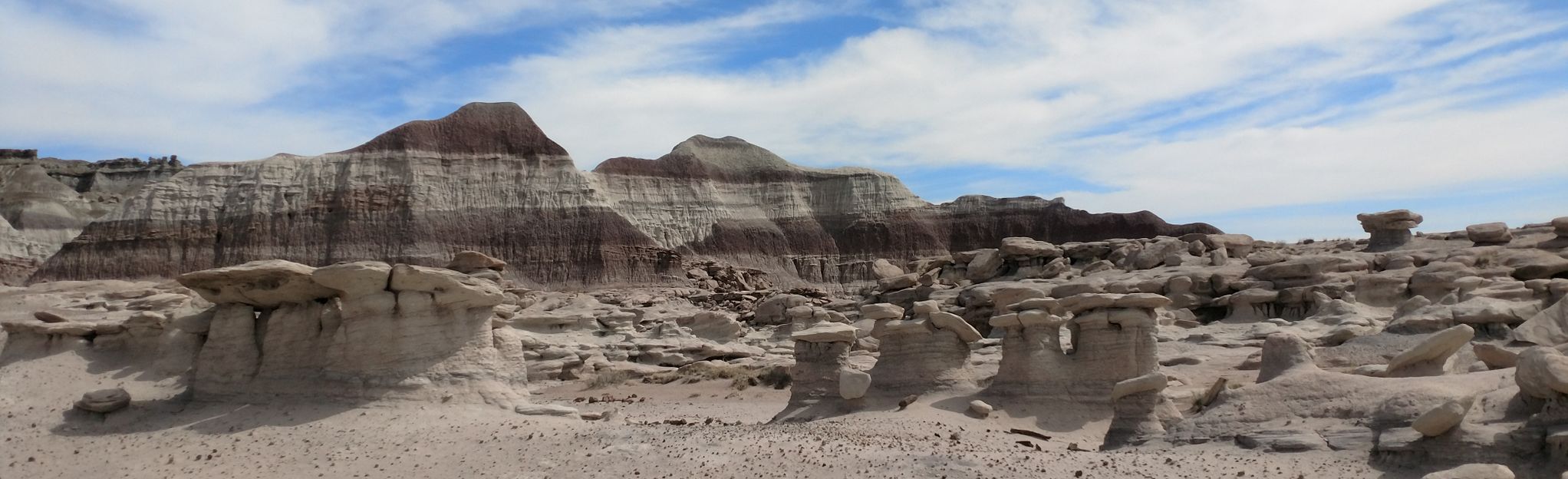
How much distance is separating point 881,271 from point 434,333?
41.3 metres

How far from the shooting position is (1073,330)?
16281mm

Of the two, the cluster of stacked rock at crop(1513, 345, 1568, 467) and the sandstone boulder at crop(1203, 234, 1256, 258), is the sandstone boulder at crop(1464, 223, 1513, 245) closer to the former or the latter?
the sandstone boulder at crop(1203, 234, 1256, 258)

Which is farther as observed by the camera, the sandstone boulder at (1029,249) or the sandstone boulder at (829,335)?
the sandstone boulder at (1029,249)

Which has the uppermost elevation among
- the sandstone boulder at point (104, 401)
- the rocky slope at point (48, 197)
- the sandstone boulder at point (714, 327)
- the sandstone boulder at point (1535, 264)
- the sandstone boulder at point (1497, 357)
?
the rocky slope at point (48, 197)

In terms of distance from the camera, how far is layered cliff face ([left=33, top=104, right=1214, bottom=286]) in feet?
189

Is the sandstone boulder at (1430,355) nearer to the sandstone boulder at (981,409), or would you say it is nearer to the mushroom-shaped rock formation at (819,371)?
the sandstone boulder at (981,409)

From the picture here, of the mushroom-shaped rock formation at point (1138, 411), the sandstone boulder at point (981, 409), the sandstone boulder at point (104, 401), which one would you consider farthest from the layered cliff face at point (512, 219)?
the mushroom-shaped rock formation at point (1138, 411)

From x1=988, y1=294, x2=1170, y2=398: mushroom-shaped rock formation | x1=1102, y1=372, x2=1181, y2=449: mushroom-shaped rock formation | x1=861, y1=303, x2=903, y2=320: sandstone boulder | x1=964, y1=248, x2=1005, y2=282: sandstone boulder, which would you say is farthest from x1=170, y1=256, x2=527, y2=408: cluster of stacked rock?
x1=964, y1=248, x2=1005, y2=282: sandstone boulder

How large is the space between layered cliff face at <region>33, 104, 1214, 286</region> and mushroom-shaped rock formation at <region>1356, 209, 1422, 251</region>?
25603 millimetres

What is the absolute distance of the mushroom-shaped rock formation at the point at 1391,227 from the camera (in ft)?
104

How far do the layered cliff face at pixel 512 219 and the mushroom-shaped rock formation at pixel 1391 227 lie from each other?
25.6 metres

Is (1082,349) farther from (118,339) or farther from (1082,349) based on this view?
(118,339)

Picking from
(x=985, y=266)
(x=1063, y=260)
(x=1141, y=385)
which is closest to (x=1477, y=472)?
(x=1141, y=385)

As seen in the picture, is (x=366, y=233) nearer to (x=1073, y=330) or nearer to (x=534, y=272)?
(x=534, y=272)
